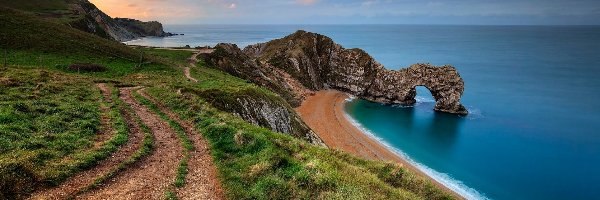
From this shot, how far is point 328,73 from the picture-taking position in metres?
105

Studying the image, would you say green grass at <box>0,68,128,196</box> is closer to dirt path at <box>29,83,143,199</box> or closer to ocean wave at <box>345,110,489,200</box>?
dirt path at <box>29,83,143,199</box>

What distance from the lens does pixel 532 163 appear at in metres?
55.1

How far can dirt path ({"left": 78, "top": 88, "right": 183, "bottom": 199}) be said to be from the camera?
16766mm

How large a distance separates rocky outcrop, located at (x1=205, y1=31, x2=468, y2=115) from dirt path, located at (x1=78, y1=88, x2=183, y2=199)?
53999 mm

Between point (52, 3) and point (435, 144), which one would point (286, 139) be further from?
point (52, 3)

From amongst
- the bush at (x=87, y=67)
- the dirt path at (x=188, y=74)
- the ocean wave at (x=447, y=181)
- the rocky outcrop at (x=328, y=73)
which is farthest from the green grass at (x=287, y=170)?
the rocky outcrop at (x=328, y=73)

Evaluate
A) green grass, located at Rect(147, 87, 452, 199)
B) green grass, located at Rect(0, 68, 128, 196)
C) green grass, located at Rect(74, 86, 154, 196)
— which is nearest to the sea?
green grass, located at Rect(147, 87, 452, 199)

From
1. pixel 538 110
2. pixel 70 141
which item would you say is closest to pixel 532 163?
pixel 538 110

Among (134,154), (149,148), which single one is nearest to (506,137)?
(149,148)

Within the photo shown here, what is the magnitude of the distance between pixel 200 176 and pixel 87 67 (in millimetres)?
38543

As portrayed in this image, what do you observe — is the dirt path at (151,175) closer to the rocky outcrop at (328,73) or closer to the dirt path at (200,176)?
the dirt path at (200,176)

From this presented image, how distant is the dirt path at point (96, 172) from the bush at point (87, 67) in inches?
1094

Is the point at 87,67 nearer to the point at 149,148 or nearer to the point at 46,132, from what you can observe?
the point at 46,132

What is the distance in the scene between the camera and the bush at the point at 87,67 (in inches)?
1896
